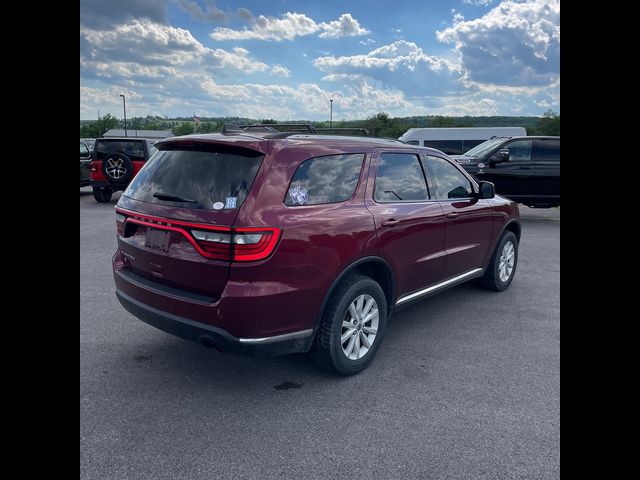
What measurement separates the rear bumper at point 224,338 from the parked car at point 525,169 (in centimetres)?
987

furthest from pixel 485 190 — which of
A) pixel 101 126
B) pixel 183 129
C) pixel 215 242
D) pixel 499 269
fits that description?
pixel 101 126

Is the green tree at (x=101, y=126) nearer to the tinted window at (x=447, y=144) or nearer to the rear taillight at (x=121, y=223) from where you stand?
the tinted window at (x=447, y=144)

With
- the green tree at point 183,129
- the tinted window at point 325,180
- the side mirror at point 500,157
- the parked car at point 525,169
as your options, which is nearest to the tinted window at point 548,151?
the parked car at point 525,169

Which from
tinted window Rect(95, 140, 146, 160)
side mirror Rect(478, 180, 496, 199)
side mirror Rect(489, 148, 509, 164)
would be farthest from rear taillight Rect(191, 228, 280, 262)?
tinted window Rect(95, 140, 146, 160)

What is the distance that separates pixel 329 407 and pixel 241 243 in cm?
123

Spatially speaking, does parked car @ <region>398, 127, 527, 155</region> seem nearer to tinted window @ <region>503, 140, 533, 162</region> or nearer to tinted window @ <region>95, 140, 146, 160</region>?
tinted window @ <region>503, 140, 533, 162</region>

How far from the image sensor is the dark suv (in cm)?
1284

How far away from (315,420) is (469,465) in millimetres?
931

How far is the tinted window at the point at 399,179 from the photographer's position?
3908 mm

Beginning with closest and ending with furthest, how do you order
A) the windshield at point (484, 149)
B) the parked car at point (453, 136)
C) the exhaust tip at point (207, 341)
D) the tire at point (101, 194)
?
the exhaust tip at point (207, 341), the windshield at point (484, 149), the tire at point (101, 194), the parked car at point (453, 136)

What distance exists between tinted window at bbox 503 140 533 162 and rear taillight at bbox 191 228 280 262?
10755mm
